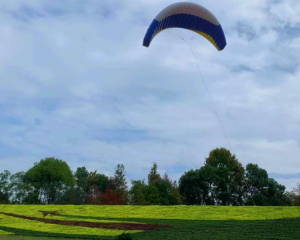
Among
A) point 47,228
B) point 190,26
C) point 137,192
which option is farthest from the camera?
point 137,192

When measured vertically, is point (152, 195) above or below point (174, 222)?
above

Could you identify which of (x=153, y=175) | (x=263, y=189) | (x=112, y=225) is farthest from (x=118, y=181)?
(x=112, y=225)

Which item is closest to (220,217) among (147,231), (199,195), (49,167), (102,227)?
(147,231)

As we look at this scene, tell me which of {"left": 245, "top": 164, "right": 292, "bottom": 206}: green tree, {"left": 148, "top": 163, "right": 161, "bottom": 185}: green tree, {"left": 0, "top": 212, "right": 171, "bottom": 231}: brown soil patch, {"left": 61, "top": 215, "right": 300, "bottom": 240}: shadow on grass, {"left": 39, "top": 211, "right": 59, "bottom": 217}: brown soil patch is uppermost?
{"left": 148, "top": 163, "right": 161, "bottom": 185}: green tree

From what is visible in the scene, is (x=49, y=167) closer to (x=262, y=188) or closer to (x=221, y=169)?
(x=221, y=169)

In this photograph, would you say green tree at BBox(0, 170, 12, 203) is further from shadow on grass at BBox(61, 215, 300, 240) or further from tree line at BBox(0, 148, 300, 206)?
shadow on grass at BBox(61, 215, 300, 240)

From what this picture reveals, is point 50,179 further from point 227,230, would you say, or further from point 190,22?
point 190,22

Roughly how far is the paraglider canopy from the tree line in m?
30.6

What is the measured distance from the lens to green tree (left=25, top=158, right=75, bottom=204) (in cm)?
5997

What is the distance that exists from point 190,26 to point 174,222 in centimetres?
1150

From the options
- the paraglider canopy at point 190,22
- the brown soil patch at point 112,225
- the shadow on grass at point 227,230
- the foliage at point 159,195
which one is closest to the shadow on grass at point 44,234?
the brown soil patch at point 112,225

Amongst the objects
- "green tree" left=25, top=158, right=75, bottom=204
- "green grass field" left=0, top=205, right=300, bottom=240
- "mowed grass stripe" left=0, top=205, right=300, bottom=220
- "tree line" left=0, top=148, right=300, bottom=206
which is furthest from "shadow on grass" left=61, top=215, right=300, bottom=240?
"green tree" left=25, top=158, right=75, bottom=204

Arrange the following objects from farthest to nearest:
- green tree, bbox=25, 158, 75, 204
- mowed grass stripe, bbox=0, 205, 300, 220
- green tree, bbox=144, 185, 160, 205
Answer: green tree, bbox=25, 158, 75, 204
green tree, bbox=144, 185, 160, 205
mowed grass stripe, bbox=0, 205, 300, 220

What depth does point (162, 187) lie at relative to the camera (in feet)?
153
